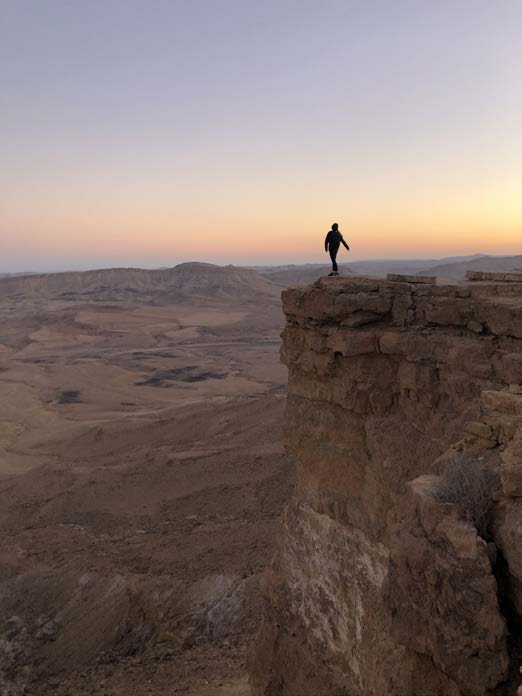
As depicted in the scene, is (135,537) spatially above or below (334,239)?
below

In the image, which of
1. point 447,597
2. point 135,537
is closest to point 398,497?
point 447,597

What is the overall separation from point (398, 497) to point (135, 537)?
782 cm

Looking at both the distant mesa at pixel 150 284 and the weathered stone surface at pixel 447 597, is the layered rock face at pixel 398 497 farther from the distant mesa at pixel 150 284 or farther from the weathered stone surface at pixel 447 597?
the distant mesa at pixel 150 284

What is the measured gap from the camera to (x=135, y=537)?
11.9 meters

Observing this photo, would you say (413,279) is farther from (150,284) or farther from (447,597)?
(150,284)

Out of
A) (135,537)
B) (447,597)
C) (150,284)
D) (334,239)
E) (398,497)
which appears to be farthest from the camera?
(150,284)

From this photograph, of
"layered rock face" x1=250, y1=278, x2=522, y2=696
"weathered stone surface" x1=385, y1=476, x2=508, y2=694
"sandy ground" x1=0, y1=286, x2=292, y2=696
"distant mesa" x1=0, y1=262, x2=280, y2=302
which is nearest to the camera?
"weathered stone surface" x1=385, y1=476, x2=508, y2=694

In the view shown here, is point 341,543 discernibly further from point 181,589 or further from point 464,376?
point 181,589

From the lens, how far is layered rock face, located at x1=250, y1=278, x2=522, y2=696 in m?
2.88

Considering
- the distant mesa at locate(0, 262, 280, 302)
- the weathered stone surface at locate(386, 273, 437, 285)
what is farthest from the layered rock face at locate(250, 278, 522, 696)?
the distant mesa at locate(0, 262, 280, 302)

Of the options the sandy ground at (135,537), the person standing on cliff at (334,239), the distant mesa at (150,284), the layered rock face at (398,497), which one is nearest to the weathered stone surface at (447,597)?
the layered rock face at (398,497)

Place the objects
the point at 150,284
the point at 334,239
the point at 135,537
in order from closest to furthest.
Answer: the point at 334,239
the point at 135,537
the point at 150,284

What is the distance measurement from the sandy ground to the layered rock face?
2.11m

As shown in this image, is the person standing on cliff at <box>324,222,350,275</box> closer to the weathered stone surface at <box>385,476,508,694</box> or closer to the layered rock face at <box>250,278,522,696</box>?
the layered rock face at <box>250,278,522,696</box>
